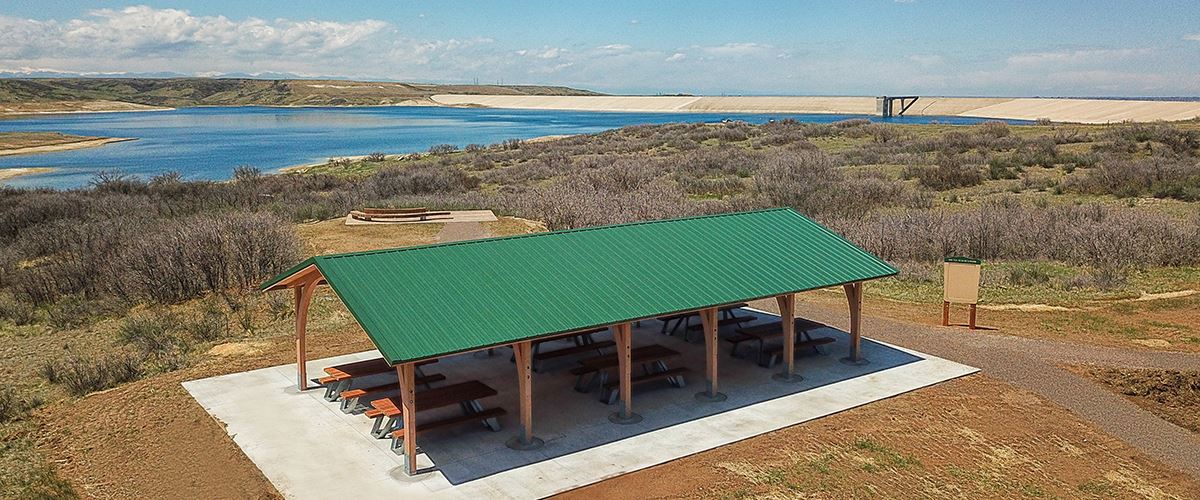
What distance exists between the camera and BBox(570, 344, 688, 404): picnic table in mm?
11812

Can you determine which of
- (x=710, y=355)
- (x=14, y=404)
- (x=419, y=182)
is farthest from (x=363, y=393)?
(x=419, y=182)

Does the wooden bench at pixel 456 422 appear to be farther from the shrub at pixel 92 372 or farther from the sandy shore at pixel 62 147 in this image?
the sandy shore at pixel 62 147

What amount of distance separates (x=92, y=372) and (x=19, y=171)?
48.8 meters

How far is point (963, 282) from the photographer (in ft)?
50.5

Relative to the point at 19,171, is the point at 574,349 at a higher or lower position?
lower

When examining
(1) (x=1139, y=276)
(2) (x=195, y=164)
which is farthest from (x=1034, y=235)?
(2) (x=195, y=164)

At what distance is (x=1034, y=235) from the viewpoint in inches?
882

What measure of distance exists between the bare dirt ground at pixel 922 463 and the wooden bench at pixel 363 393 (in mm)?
3590

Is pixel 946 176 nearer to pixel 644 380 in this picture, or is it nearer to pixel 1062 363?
pixel 1062 363

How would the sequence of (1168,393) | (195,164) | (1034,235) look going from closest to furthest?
(1168,393) < (1034,235) < (195,164)

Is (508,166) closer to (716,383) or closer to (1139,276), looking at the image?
(1139,276)

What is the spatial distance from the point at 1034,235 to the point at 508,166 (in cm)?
2799

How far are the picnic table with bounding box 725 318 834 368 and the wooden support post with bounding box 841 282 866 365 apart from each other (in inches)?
18.1

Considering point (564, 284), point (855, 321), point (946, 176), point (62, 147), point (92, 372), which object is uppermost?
point (564, 284)
